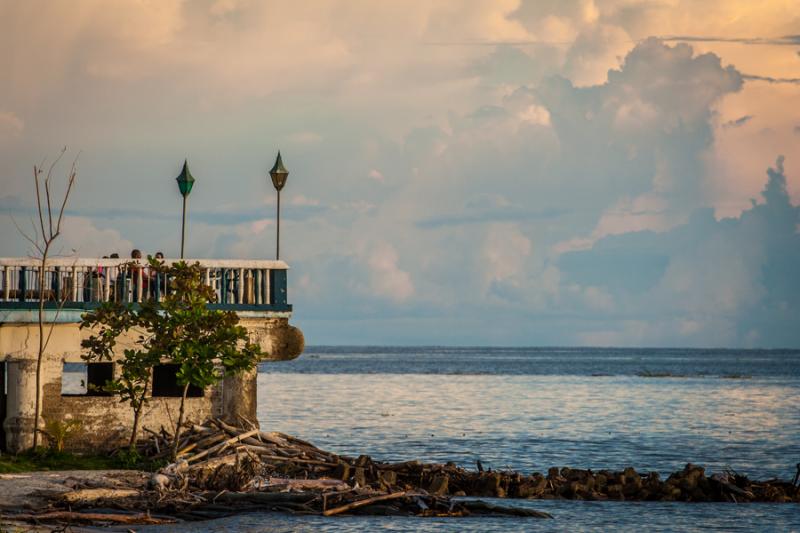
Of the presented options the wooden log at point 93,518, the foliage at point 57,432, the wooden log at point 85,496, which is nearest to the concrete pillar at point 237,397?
the foliage at point 57,432

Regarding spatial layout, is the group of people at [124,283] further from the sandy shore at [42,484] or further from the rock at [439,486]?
the rock at [439,486]

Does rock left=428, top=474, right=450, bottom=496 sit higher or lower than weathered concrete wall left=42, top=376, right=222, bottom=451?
lower

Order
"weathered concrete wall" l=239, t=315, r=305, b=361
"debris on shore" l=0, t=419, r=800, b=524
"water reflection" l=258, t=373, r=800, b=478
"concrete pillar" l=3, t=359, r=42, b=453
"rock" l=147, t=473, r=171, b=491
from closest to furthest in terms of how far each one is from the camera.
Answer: "debris on shore" l=0, t=419, r=800, b=524
"rock" l=147, t=473, r=171, b=491
"concrete pillar" l=3, t=359, r=42, b=453
"weathered concrete wall" l=239, t=315, r=305, b=361
"water reflection" l=258, t=373, r=800, b=478

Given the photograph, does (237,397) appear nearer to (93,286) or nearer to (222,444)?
(222,444)

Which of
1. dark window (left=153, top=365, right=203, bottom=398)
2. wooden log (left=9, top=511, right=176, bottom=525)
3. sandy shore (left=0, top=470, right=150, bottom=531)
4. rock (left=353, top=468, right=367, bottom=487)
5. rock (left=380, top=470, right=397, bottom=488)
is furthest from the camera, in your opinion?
dark window (left=153, top=365, right=203, bottom=398)

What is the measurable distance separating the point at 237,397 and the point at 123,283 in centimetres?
392

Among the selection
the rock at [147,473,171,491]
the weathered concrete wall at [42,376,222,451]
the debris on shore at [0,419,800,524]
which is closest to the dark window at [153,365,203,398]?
the weathered concrete wall at [42,376,222,451]

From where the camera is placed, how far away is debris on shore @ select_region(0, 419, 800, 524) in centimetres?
2409

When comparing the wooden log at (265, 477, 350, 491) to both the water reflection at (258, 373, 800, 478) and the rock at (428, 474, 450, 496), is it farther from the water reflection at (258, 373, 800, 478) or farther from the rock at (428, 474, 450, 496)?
the water reflection at (258, 373, 800, 478)

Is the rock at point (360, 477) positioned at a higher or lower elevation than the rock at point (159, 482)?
lower

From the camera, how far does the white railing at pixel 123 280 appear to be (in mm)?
28922

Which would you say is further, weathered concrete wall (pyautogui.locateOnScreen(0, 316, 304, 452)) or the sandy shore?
weathered concrete wall (pyautogui.locateOnScreen(0, 316, 304, 452))

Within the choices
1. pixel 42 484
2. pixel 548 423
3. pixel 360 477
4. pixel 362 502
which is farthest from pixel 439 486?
pixel 548 423

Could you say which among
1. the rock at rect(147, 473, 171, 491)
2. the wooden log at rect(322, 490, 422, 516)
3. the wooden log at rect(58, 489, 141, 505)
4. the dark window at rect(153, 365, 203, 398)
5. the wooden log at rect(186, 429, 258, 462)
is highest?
the dark window at rect(153, 365, 203, 398)
